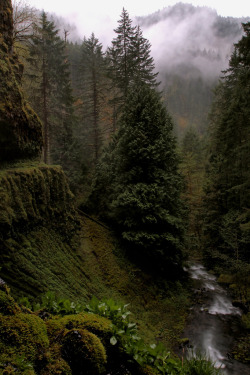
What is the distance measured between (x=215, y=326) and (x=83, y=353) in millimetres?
10843

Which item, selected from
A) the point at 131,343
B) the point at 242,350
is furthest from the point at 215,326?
the point at 131,343

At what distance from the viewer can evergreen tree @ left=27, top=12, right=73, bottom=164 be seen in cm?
2014

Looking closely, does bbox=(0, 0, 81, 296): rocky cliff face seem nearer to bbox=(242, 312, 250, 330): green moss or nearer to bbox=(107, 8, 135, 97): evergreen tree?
bbox=(242, 312, 250, 330): green moss

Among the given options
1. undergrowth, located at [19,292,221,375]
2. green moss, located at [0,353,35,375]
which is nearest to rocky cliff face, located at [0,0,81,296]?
undergrowth, located at [19,292,221,375]

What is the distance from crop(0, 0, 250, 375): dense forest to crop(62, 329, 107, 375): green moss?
0.04 feet

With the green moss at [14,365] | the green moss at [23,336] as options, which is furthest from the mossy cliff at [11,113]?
the green moss at [14,365]

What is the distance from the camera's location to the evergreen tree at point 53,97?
20.1 meters

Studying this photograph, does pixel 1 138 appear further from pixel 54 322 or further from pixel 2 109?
pixel 54 322

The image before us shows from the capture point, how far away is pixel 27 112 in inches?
406

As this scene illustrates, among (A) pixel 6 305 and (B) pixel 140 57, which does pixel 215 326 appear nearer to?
(A) pixel 6 305

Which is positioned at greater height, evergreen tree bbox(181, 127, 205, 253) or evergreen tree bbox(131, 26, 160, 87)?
evergreen tree bbox(131, 26, 160, 87)

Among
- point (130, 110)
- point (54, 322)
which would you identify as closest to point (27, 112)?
point (130, 110)

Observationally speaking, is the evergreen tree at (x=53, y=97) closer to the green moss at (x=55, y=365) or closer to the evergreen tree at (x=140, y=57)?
the evergreen tree at (x=140, y=57)

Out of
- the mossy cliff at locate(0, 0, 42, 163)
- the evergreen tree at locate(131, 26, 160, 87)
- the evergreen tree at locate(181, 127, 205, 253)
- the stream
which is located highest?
the evergreen tree at locate(131, 26, 160, 87)
